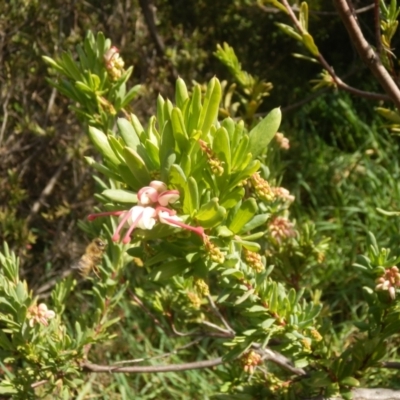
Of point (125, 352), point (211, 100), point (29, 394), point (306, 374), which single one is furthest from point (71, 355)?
point (125, 352)

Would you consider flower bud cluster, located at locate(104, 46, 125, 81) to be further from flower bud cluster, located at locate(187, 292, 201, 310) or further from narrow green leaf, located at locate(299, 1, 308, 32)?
flower bud cluster, located at locate(187, 292, 201, 310)

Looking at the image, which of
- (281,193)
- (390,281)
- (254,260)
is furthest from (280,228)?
(254,260)

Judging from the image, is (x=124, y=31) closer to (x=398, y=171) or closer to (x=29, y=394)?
(x=398, y=171)

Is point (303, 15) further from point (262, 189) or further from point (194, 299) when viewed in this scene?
point (194, 299)

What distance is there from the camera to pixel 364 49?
117 centimetres

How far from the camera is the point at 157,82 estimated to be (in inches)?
110

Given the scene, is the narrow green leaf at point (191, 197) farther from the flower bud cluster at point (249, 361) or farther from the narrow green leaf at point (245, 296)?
the flower bud cluster at point (249, 361)

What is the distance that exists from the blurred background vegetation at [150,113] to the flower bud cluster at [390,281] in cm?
107

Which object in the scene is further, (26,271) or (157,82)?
(157,82)

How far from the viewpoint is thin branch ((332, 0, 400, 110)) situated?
1127 millimetres

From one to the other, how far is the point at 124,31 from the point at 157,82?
265 mm

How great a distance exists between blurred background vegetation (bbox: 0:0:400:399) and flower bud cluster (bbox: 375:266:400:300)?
3.51ft

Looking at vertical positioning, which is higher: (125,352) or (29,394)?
(29,394)

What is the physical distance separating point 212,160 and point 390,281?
1.52ft
